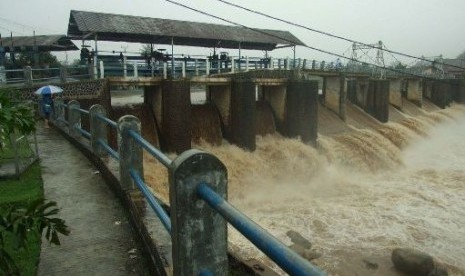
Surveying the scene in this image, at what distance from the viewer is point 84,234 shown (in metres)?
3.94

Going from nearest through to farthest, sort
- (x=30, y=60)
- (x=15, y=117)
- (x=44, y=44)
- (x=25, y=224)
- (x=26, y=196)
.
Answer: (x=25, y=224) → (x=15, y=117) → (x=26, y=196) → (x=44, y=44) → (x=30, y=60)

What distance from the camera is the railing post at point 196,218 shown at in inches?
73.2

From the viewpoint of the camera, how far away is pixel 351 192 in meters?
15.1

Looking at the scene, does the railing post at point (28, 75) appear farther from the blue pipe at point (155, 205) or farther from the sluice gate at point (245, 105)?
the blue pipe at point (155, 205)

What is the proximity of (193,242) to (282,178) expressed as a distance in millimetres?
13987

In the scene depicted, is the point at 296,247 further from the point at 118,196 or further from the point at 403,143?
the point at 403,143

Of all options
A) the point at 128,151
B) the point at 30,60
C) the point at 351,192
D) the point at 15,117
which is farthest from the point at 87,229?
the point at 30,60

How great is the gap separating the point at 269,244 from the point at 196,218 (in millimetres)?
705

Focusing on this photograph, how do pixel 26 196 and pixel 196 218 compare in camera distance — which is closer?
pixel 196 218

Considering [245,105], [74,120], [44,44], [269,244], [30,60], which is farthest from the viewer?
[30,60]

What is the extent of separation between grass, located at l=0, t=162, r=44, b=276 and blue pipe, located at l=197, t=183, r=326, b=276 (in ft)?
7.75

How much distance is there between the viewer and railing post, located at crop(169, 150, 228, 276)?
1860 millimetres

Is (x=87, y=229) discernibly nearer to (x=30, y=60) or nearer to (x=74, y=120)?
(x=74, y=120)

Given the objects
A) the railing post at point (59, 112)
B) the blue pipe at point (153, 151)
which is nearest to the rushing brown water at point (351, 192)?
the railing post at point (59, 112)
